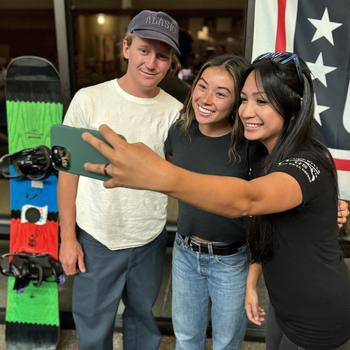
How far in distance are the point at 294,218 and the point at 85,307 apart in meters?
0.96

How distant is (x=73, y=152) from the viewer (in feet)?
2.52

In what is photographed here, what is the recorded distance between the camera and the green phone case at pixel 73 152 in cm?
73

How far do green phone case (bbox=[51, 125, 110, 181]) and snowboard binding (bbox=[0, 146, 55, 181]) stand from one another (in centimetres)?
91

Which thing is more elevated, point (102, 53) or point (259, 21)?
point (102, 53)

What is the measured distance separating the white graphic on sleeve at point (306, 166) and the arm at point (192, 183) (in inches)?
1.7

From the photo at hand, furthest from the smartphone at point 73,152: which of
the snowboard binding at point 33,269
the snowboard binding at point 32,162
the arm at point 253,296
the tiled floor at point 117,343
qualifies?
the tiled floor at point 117,343

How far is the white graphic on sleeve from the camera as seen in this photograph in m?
0.85

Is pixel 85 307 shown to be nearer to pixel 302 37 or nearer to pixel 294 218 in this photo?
pixel 294 218

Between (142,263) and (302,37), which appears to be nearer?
(142,263)

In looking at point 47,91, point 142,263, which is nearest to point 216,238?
point 142,263

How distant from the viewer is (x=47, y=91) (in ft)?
5.66

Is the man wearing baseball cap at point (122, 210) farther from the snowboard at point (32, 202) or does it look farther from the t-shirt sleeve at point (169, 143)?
the snowboard at point (32, 202)

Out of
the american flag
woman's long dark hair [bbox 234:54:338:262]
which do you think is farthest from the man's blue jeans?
the american flag

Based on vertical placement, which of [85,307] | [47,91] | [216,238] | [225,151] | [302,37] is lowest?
[85,307]
